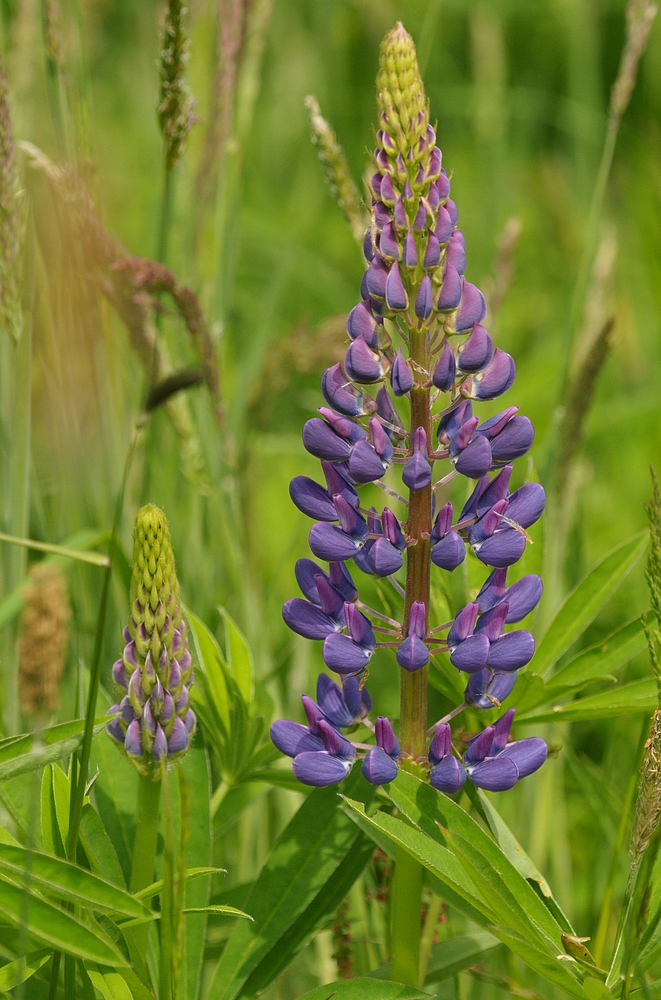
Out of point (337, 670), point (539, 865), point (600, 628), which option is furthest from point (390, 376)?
point (600, 628)

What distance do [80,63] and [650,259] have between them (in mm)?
2279

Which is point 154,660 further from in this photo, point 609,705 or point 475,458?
point 609,705

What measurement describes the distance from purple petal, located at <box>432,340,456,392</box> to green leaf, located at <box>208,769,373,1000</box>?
632 millimetres

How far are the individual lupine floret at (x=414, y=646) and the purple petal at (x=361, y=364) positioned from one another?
0.30 metres

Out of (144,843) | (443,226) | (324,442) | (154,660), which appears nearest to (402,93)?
(443,226)

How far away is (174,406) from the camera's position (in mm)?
2422

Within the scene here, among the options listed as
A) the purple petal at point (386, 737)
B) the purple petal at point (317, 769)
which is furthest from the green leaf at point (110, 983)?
the purple petal at point (386, 737)

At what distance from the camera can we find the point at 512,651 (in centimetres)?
148

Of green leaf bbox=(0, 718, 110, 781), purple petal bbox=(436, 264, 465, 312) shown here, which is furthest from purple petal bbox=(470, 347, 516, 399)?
green leaf bbox=(0, 718, 110, 781)

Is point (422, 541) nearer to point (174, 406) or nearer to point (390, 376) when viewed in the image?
point (390, 376)

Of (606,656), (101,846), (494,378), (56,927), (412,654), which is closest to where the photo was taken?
(56,927)

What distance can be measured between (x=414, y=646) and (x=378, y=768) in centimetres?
16

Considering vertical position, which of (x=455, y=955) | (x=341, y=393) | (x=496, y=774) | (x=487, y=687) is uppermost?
(x=341, y=393)

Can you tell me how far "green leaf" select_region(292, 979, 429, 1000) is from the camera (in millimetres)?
1428
